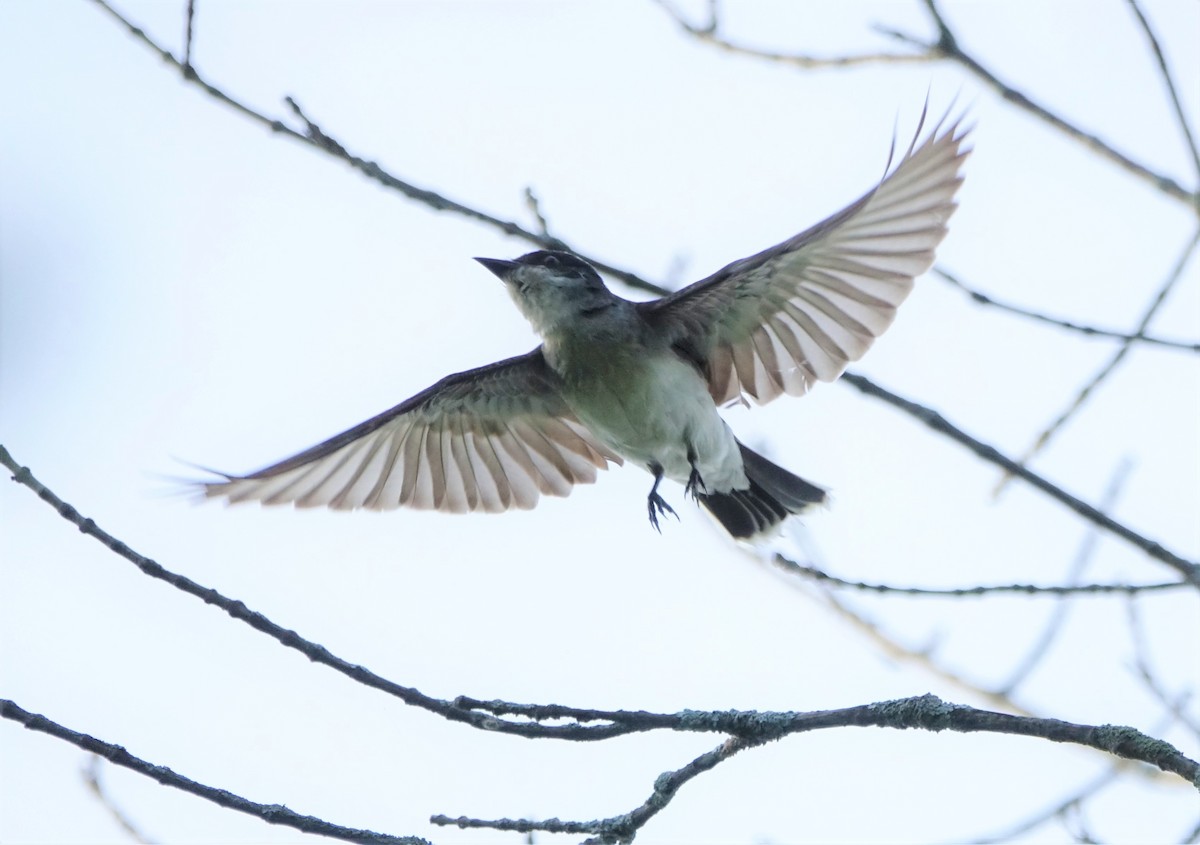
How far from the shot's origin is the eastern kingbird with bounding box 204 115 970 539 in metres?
6.00

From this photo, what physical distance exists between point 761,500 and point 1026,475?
8.53ft

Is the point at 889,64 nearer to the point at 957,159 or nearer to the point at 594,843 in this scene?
the point at 957,159

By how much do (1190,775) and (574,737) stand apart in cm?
145

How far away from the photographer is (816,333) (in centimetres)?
636

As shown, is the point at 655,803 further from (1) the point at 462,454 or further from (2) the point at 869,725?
(1) the point at 462,454

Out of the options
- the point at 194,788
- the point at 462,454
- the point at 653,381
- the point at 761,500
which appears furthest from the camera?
the point at 462,454

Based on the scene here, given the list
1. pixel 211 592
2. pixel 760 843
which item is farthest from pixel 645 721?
pixel 760 843

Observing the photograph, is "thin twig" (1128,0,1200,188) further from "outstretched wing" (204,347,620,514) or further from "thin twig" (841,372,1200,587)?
"outstretched wing" (204,347,620,514)

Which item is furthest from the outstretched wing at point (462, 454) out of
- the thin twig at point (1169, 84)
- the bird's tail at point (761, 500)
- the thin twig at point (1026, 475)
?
the thin twig at point (1169, 84)

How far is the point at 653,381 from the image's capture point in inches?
245

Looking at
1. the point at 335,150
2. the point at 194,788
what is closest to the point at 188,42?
the point at 335,150

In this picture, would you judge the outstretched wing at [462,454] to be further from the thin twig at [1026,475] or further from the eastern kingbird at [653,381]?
the thin twig at [1026,475]

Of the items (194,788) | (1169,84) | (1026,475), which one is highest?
(1169,84)

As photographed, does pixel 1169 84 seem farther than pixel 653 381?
No
